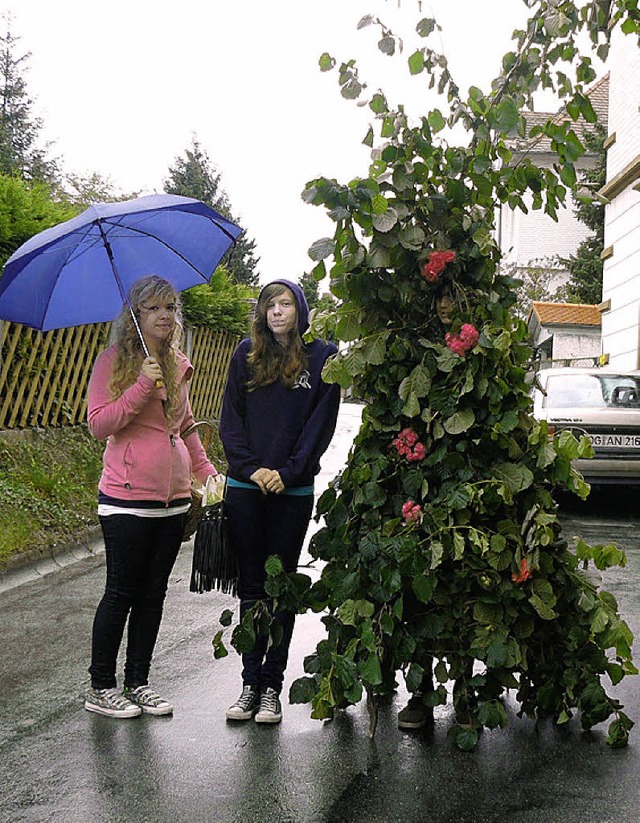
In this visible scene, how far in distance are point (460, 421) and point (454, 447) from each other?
137mm

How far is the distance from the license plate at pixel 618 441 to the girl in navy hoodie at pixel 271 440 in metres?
7.13

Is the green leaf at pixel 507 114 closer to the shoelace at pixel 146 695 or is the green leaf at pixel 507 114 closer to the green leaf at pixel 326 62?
the green leaf at pixel 326 62

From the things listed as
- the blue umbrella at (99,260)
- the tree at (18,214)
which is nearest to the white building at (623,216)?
the tree at (18,214)

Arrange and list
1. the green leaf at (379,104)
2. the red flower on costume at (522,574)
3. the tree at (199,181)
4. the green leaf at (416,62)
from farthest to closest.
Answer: the tree at (199,181), the green leaf at (416,62), the green leaf at (379,104), the red flower on costume at (522,574)

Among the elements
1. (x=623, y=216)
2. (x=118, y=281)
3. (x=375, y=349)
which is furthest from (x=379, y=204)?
(x=623, y=216)

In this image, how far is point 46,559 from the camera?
28.8 ft

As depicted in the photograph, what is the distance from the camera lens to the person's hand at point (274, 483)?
172 inches

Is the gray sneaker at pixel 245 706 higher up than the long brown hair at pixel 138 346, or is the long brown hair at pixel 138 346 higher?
the long brown hair at pixel 138 346

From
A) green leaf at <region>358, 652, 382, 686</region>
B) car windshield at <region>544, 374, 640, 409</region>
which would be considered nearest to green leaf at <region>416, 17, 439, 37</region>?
green leaf at <region>358, 652, 382, 686</region>

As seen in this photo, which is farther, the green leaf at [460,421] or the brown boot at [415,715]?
the brown boot at [415,715]

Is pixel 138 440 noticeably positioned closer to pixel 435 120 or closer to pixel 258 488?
pixel 258 488

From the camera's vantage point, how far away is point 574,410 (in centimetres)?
1137

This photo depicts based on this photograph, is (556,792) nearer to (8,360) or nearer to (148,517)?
(148,517)

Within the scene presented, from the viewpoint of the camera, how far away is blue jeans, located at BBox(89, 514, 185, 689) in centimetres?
450
